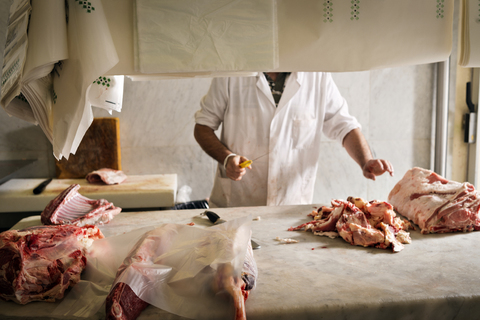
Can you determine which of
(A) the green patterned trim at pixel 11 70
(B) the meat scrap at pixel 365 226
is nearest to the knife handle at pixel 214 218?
(B) the meat scrap at pixel 365 226

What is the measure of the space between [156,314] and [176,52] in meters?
0.77

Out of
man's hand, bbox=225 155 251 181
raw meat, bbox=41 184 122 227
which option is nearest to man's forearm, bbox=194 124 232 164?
man's hand, bbox=225 155 251 181

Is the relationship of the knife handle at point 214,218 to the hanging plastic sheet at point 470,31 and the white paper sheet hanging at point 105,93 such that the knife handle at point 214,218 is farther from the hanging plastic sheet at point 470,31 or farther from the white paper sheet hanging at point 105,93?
the hanging plastic sheet at point 470,31

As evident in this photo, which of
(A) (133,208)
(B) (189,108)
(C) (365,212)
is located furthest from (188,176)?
(C) (365,212)

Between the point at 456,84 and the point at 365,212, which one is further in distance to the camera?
the point at 456,84

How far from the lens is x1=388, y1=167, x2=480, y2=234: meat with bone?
1.59m

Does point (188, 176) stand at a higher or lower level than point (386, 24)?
lower

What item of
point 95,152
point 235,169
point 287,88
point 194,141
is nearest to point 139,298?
point 235,169

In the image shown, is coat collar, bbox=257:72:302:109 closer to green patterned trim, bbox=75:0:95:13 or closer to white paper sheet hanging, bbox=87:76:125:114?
white paper sheet hanging, bbox=87:76:125:114

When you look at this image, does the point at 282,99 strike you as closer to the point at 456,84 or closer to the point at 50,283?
the point at 50,283

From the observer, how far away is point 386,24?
111cm

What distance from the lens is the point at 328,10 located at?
1.09 metres

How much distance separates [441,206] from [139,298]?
4.50ft

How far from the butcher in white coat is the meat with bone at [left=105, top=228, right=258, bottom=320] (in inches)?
57.3
